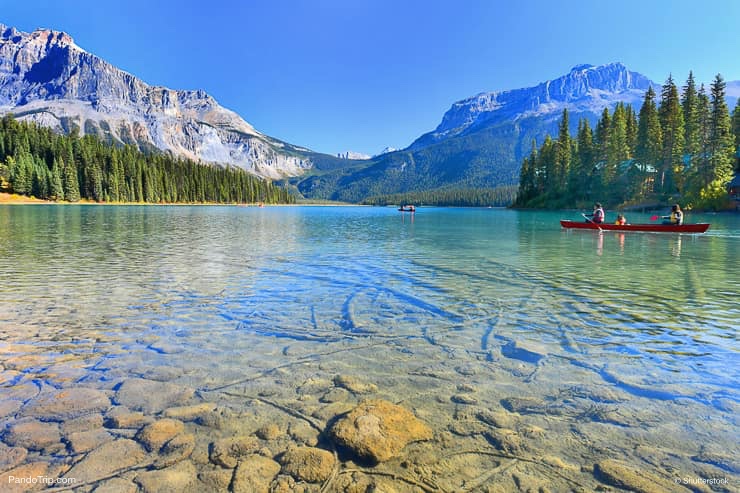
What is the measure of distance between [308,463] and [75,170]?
15636 cm

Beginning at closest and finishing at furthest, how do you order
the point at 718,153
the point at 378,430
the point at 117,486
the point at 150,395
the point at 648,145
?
the point at 117,486
the point at 378,430
the point at 150,395
the point at 718,153
the point at 648,145

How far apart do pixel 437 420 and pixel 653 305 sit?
1054 cm

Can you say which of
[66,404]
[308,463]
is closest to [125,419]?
[66,404]

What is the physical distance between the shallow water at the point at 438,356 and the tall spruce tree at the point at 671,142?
77959mm

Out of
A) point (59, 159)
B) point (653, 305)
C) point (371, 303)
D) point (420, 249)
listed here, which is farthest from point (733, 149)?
point (59, 159)

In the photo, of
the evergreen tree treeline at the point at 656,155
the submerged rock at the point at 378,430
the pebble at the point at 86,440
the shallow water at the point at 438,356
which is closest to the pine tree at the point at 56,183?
the shallow water at the point at 438,356

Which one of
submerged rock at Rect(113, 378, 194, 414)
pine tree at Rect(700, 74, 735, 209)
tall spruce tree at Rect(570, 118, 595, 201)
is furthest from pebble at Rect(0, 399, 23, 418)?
tall spruce tree at Rect(570, 118, 595, 201)

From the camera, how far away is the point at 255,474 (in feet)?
15.1

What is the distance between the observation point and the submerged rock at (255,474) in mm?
4387

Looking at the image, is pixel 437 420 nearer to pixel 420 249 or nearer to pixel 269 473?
pixel 269 473

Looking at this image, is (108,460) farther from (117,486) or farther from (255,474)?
(255,474)

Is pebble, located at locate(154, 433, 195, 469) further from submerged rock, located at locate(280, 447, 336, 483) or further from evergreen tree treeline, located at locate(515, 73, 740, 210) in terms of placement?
evergreen tree treeline, located at locate(515, 73, 740, 210)

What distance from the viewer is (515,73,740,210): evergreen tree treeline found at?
72750mm

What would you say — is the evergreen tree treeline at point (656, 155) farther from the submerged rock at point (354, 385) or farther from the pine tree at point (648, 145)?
the submerged rock at point (354, 385)
